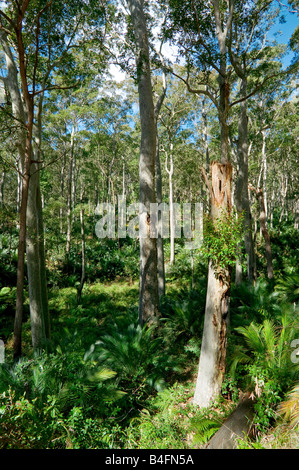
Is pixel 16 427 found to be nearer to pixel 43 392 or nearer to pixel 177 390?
pixel 43 392

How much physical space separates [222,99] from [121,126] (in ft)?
53.0

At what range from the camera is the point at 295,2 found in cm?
870

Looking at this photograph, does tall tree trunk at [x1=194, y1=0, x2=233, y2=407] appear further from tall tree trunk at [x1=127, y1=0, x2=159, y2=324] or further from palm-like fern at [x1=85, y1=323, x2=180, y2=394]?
tall tree trunk at [x1=127, y1=0, x2=159, y2=324]

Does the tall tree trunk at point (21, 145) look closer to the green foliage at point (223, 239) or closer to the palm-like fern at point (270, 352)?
the green foliage at point (223, 239)

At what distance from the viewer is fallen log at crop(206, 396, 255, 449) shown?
3.12m

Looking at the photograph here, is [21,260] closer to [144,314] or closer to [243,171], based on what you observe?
[144,314]

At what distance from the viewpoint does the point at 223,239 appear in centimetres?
389

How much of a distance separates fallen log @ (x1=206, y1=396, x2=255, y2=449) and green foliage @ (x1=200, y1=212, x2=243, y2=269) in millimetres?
2059

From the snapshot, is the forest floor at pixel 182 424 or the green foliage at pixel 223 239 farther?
the green foliage at pixel 223 239

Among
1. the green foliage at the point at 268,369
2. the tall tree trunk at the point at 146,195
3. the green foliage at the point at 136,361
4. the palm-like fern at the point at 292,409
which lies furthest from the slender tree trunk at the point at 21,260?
the palm-like fern at the point at 292,409

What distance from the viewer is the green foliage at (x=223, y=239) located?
3895 mm

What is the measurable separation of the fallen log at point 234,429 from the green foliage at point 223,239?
206cm

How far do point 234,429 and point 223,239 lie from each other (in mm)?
2589

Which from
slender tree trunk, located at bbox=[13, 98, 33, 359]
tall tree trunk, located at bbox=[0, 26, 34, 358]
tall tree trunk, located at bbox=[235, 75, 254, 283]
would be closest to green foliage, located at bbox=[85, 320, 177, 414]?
slender tree trunk, located at bbox=[13, 98, 33, 359]
